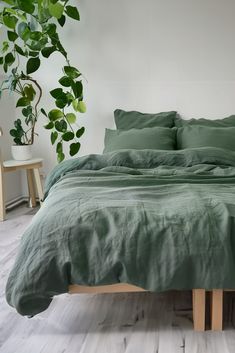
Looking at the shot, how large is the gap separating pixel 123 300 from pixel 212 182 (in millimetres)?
752

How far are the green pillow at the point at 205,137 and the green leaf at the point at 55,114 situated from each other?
104 cm

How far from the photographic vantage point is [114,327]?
167 cm

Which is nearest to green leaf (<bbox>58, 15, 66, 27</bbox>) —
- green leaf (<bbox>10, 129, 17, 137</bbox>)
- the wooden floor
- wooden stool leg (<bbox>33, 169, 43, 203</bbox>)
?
green leaf (<bbox>10, 129, 17, 137</bbox>)

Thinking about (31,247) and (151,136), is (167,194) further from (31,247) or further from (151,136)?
(151,136)

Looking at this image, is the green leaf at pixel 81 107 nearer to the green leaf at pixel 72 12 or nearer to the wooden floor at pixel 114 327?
the green leaf at pixel 72 12

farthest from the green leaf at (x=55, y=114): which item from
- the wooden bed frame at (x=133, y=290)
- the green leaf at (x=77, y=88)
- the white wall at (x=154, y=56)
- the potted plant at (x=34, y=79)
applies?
the wooden bed frame at (x=133, y=290)

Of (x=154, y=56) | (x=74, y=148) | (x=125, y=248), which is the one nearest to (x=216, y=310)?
(x=125, y=248)

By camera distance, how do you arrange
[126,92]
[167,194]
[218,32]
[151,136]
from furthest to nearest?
1. [126,92]
2. [218,32]
3. [151,136]
4. [167,194]

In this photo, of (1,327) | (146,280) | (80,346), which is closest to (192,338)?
(146,280)

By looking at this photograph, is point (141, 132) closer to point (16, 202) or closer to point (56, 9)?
point (56, 9)

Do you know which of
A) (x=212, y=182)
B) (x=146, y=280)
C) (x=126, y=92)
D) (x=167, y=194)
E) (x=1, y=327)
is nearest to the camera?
(x=146, y=280)

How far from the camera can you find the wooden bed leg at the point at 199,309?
61.7 inches

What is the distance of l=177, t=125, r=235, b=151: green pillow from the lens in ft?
9.48

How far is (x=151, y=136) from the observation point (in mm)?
3045
